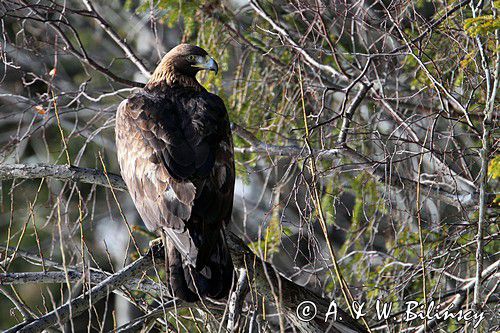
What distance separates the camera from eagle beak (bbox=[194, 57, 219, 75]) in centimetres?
625

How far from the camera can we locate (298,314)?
492 cm

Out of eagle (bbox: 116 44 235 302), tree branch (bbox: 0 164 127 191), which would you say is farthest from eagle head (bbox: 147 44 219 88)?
tree branch (bbox: 0 164 127 191)

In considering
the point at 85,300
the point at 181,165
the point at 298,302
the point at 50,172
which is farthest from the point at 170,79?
the point at 85,300

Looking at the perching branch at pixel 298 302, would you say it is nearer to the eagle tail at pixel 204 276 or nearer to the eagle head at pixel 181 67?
the eagle tail at pixel 204 276

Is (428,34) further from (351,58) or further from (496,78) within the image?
(351,58)

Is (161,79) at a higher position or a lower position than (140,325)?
higher

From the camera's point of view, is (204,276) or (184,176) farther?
(184,176)

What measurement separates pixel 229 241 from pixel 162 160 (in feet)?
2.22

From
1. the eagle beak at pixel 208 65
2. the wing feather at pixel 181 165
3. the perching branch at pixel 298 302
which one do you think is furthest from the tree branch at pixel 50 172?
the eagle beak at pixel 208 65

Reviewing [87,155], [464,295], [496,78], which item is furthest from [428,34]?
[87,155]

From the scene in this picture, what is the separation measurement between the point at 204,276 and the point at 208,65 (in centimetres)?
196

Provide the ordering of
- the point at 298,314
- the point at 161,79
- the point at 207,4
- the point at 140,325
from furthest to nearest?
the point at 207,4 → the point at 161,79 → the point at 298,314 → the point at 140,325

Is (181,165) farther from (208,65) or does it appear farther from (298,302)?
(208,65)

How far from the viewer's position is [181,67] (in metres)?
6.50
